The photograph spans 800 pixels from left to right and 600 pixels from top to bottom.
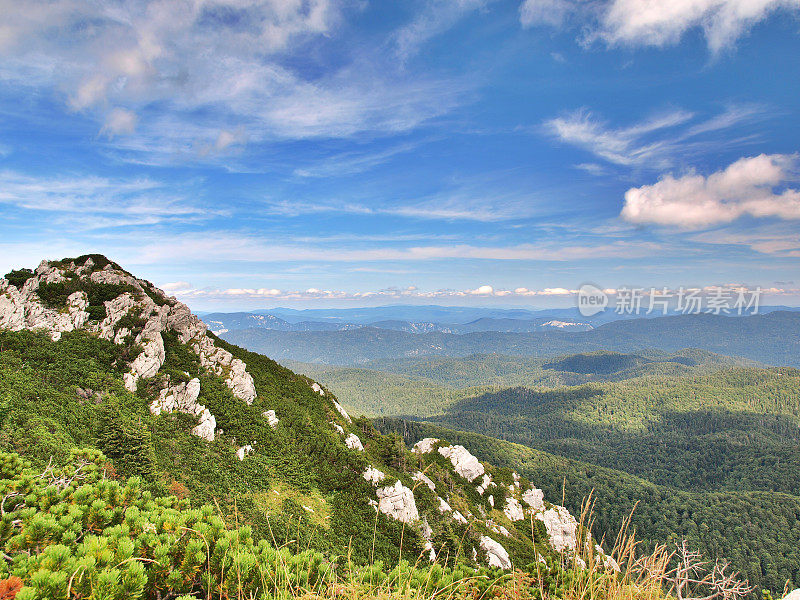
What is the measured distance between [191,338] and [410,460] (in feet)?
104

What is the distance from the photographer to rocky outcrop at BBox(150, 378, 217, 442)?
31.4 m

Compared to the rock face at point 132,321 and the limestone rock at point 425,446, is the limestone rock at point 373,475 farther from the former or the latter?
the limestone rock at point 425,446

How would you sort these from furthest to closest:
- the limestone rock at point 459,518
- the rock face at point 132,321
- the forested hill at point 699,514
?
the forested hill at point 699,514, the limestone rock at point 459,518, the rock face at point 132,321

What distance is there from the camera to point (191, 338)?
41.9 meters

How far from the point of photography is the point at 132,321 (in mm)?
36281

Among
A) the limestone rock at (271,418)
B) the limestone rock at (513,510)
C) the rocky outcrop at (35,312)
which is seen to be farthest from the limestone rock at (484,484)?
the rocky outcrop at (35,312)

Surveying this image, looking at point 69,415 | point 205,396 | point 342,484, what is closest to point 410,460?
point 342,484

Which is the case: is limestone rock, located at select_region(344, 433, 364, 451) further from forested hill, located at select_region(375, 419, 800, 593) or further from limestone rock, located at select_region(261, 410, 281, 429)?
forested hill, located at select_region(375, 419, 800, 593)

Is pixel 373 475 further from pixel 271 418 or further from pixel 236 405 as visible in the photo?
pixel 236 405

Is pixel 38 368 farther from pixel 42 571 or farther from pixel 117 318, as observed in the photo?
pixel 42 571

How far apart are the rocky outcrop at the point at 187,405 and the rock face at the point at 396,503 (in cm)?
1685

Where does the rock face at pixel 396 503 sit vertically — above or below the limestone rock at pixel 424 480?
above

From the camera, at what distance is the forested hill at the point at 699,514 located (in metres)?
106

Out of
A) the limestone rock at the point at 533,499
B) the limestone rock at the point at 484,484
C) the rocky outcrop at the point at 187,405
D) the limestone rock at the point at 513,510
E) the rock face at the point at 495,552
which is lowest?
the limestone rock at the point at 533,499
